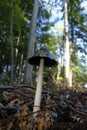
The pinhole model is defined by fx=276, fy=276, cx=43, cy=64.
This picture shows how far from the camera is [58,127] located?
3096mm

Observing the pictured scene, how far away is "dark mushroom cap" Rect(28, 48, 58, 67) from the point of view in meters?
3.16

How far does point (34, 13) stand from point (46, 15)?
8.57 meters

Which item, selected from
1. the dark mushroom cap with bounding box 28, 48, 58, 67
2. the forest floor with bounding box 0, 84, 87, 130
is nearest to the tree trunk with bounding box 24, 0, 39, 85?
the forest floor with bounding box 0, 84, 87, 130

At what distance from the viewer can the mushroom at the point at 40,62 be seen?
3164 mm

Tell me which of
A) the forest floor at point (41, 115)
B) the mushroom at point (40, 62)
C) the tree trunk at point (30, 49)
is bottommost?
the forest floor at point (41, 115)

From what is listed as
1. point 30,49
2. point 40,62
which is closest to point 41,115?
point 40,62

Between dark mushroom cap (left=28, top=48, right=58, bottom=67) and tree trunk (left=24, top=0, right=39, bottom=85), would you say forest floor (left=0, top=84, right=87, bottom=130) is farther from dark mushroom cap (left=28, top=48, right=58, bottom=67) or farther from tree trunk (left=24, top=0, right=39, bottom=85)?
tree trunk (left=24, top=0, right=39, bottom=85)

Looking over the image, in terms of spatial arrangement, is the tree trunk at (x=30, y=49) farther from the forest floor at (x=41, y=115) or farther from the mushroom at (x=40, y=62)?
the mushroom at (x=40, y=62)

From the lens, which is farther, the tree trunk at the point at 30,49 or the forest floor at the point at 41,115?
the tree trunk at the point at 30,49

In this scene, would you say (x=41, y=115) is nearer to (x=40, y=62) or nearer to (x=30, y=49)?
(x=40, y=62)

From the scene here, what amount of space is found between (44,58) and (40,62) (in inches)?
2.6

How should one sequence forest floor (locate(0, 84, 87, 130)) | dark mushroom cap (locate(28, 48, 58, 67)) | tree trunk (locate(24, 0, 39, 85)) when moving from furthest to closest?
tree trunk (locate(24, 0, 39, 85)) → dark mushroom cap (locate(28, 48, 58, 67)) → forest floor (locate(0, 84, 87, 130))

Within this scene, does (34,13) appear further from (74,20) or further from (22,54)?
(74,20)

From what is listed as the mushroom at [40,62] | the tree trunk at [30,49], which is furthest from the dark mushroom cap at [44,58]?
the tree trunk at [30,49]
